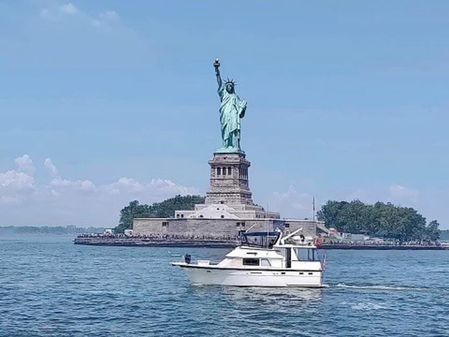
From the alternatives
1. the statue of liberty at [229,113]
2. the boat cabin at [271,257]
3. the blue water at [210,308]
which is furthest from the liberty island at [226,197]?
the boat cabin at [271,257]

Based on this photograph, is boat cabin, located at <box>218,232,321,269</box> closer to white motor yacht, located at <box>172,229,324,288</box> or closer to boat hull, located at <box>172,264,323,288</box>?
white motor yacht, located at <box>172,229,324,288</box>

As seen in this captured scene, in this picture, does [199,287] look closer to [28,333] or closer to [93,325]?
→ [93,325]

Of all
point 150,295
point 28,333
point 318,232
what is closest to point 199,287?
point 150,295

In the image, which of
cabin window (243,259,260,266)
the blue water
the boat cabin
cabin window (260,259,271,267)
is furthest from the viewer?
cabin window (243,259,260,266)

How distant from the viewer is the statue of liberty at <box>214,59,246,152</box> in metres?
159

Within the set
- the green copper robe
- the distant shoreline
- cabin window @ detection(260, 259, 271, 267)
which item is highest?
the green copper robe

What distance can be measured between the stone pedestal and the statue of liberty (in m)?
2.28

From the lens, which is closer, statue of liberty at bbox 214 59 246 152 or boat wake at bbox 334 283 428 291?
boat wake at bbox 334 283 428 291

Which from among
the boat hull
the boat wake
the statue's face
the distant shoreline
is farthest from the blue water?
the statue's face

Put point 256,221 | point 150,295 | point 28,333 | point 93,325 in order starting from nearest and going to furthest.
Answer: point 28,333 < point 93,325 < point 150,295 < point 256,221

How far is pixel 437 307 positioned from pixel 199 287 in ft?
56.8

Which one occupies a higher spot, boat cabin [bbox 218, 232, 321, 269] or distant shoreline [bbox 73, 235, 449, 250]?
distant shoreline [bbox 73, 235, 449, 250]

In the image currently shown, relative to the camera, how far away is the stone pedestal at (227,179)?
158 m

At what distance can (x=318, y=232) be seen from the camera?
179m
